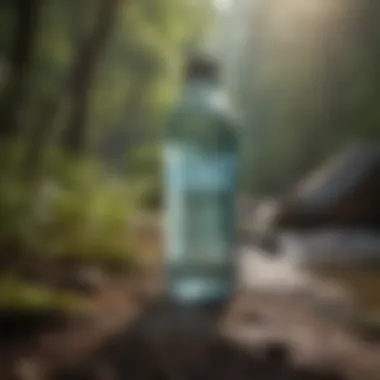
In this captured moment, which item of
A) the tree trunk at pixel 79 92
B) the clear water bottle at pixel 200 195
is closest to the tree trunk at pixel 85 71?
the tree trunk at pixel 79 92

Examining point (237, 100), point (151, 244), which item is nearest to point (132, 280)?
point (151, 244)

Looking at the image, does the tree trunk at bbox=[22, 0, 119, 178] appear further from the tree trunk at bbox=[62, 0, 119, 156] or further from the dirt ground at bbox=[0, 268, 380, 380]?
the dirt ground at bbox=[0, 268, 380, 380]

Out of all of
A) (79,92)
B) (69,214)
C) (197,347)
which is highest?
(79,92)

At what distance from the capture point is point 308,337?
3.54 ft

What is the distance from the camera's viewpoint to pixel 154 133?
1.11 metres

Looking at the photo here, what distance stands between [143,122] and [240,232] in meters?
0.19

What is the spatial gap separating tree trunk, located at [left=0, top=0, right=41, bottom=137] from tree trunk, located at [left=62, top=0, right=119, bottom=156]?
0.06 meters

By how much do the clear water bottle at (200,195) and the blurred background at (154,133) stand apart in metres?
0.02

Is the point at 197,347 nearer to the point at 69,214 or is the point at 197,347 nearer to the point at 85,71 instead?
the point at 69,214

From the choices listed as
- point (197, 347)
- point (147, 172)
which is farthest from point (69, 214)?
point (197, 347)

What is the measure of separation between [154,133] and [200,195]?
0.10 meters

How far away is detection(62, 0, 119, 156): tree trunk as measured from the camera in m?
1.13

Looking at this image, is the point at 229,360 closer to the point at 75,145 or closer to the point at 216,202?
the point at 216,202

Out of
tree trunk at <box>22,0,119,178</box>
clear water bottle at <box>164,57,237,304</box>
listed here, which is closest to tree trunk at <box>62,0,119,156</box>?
tree trunk at <box>22,0,119,178</box>
